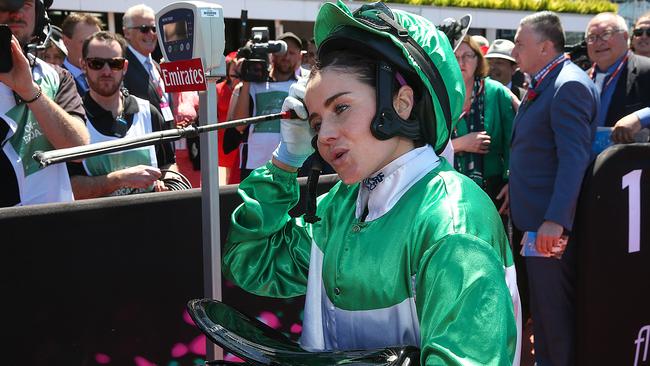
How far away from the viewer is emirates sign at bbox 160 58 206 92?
2.05 meters

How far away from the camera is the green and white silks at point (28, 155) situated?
9.94ft

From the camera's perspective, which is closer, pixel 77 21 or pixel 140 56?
pixel 140 56

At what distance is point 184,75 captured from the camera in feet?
6.89

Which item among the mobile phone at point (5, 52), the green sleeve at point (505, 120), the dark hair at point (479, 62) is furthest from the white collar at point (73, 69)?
the green sleeve at point (505, 120)

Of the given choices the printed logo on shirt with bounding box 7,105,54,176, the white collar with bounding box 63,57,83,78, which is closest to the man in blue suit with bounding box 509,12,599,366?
the printed logo on shirt with bounding box 7,105,54,176

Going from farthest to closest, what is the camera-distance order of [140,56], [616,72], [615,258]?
[140,56], [616,72], [615,258]

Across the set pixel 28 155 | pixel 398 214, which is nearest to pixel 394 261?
pixel 398 214

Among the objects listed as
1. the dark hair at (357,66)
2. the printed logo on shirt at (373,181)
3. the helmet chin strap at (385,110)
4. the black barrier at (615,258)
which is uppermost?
the dark hair at (357,66)

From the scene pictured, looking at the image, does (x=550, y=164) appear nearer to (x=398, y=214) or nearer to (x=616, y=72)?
(x=616, y=72)

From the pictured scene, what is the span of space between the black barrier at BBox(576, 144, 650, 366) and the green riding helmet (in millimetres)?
2067

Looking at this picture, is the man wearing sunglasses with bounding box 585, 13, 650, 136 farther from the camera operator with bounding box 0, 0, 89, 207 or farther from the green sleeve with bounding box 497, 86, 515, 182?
the camera operator with bounding box 0, 0, 89, 207

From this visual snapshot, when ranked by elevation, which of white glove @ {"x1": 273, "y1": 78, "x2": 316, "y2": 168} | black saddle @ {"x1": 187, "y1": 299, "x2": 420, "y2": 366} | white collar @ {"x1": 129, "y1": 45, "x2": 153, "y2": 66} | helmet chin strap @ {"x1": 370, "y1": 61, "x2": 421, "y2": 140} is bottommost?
black saddle @ {"x1": 187, "y1": 299, "x2": 420, "y2": 366}

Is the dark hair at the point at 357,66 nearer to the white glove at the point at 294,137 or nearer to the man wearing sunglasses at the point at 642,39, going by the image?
the white glove at the point at 294,137

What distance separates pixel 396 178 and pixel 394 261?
0.21 m
